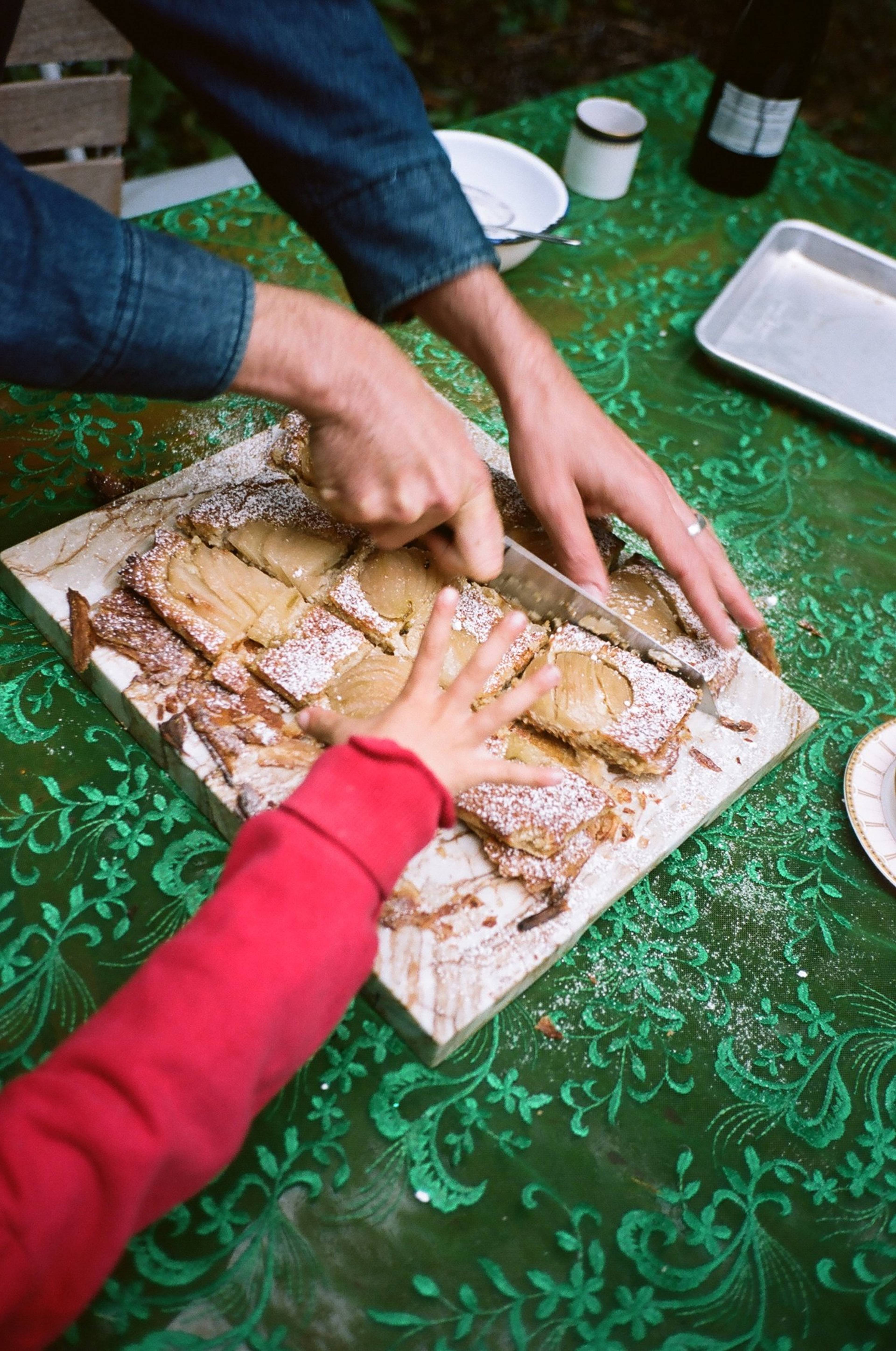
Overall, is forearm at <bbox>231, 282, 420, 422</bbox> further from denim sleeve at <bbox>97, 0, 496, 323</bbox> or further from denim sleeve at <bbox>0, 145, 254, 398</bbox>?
denim sleeve at <bbox>97, 0, 496, 323</bbox>

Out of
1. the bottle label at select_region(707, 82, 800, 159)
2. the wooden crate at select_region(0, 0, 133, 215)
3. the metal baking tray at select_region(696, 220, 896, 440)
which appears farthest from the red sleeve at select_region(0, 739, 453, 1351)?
the bottle label at select_region(707, 82, 800, 159)

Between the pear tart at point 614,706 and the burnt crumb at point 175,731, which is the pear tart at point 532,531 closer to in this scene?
the pear tart at point 614,706

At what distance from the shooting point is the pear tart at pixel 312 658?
143 cm

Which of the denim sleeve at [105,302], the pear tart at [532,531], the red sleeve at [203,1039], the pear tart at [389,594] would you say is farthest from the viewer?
the pear tart at [532,531]

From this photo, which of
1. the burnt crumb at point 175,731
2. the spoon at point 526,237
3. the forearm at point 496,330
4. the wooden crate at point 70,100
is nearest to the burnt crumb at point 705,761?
the forearm at point 496,330

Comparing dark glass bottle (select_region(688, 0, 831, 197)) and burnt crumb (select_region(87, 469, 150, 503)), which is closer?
burnt crumb (select_region(87, 469, 150, 503))

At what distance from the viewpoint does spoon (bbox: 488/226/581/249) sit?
214 cm

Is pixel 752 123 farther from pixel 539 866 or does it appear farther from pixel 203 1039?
pixel 203 1039

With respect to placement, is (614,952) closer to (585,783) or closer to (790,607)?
(585,783)

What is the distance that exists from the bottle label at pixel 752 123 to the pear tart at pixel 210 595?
2045 millimetres

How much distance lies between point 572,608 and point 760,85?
197 cm

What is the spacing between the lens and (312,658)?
1.46 m

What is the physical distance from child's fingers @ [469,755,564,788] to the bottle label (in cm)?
224

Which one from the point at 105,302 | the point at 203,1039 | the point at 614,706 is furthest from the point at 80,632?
the point at 614,706
